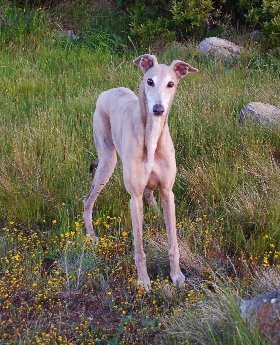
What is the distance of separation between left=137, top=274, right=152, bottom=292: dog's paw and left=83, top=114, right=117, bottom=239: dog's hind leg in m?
0.97

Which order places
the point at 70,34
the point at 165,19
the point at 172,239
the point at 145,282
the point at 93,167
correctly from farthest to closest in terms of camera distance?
1. the point at 70,34
2. the point at 165,19
3. the point at 93,167
4. the point at 172,239
5. the point at 145,282

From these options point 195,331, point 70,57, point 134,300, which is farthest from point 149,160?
point 70,57

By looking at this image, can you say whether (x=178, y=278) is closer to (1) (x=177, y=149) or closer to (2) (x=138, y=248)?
(2) (x=138, y=248)

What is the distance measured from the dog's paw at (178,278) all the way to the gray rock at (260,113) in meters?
2.76

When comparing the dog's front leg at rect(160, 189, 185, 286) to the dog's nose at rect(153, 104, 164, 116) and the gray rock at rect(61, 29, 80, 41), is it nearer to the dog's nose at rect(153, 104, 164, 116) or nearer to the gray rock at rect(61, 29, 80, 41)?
the dog's nose at rect(153, 104, 164, 116)

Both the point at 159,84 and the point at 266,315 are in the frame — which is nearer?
the point at 266,315

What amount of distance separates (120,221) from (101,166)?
0.55 m

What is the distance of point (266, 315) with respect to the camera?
3799mm

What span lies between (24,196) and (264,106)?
3111 mm

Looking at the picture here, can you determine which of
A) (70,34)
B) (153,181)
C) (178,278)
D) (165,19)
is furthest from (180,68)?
(70,34)

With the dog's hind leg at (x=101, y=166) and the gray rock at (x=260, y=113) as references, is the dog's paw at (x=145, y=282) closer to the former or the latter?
the dog's hind leg at (x=101, y=166)

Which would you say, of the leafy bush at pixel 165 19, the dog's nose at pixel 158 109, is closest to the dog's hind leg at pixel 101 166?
the dog's nose at pixel 158 109

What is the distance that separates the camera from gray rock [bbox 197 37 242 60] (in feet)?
35.2

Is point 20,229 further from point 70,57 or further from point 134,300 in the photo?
point 70,57
